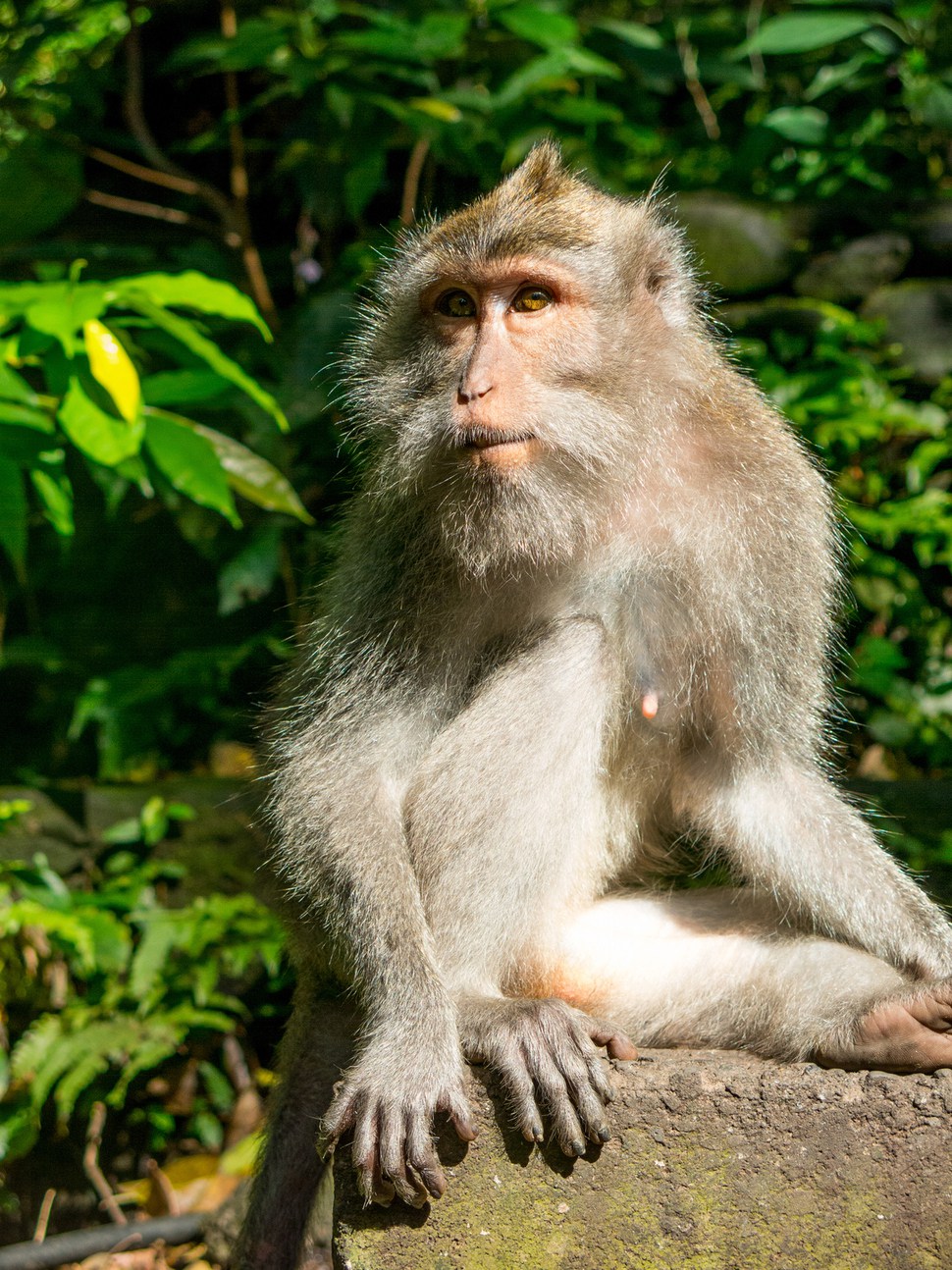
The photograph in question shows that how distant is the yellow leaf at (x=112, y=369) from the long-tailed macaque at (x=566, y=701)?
0.57m

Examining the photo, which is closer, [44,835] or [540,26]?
[540,26]

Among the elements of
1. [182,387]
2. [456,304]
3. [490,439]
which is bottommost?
[182,387]

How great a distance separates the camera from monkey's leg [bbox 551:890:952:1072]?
2580mm

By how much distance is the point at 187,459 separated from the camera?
3.47 meters

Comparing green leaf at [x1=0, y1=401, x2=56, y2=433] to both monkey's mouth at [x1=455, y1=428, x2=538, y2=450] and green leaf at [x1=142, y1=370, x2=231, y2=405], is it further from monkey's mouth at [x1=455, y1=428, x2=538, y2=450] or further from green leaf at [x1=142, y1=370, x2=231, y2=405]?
monkey's mouth at [x1=455, y1=428, x2=538, y2=450]

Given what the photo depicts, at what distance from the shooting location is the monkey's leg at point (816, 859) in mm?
2887

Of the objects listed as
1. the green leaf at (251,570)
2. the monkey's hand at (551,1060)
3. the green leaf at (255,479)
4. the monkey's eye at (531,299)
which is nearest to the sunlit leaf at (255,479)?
the green leaf at (255,479)

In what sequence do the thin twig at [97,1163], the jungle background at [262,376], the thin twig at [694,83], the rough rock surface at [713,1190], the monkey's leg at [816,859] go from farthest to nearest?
the thin twig at [694,83] < the jungle background at [262,376] < the thin twig at [97,1163] < the monkey's leg at [816,859] < the rough rock surface at [713,1190]

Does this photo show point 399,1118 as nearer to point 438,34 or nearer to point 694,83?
point 438,34

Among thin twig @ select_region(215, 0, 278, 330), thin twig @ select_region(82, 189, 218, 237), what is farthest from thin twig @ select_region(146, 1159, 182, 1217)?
thin twig @ select_region(82, 189, 218, 237)

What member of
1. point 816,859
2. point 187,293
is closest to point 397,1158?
point 816,859

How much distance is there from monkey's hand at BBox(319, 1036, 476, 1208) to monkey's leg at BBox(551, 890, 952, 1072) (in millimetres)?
484

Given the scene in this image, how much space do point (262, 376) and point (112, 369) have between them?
2.66 meters

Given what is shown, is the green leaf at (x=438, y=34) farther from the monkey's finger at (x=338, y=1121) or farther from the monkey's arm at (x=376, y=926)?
the monkey's finger at (x=338, y=1121)
